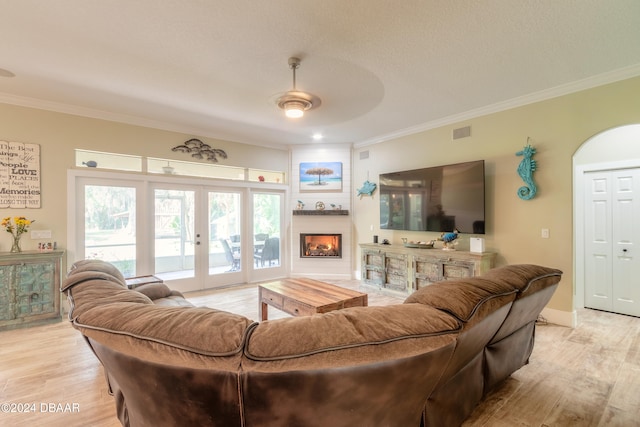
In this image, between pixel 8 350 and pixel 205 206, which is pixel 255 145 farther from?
pixel 8 350

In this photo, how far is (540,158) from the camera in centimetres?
368

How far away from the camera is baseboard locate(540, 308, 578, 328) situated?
344 centimetres

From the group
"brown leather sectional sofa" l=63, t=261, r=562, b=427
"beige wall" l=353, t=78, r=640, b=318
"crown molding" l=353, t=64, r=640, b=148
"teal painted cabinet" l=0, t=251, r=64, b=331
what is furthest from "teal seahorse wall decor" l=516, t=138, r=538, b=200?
"teal painted cabinet" l=0, t=251, r=64, b=331

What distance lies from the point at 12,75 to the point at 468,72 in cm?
492

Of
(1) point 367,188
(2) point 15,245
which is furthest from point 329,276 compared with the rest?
(2) point 15,245

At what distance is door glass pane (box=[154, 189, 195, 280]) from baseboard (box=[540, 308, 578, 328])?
5.33m

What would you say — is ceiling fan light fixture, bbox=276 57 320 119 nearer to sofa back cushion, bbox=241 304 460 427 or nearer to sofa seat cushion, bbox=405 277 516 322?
sofa seat cushion, bbox=405 277 516 322

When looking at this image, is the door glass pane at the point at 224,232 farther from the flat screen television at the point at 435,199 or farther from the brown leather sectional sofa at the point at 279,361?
the brown leather sectional sofa at the point at 279,361

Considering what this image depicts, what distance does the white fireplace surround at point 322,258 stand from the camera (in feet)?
19.9

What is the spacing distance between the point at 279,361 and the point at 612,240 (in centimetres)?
506

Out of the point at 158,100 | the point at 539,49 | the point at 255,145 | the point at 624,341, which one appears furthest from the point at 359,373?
the point at 255,145

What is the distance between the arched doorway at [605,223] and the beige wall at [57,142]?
6357 mm

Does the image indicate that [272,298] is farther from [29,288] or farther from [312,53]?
[29,288]

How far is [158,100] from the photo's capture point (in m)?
3.84
